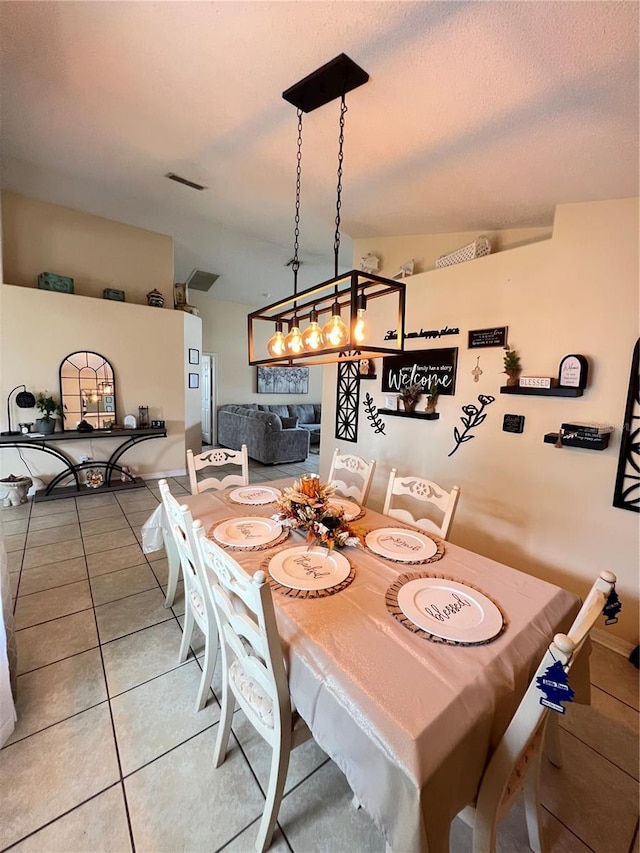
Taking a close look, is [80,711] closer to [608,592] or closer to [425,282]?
[608,592]

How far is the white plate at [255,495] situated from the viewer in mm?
2046

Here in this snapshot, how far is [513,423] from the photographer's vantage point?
2371mm

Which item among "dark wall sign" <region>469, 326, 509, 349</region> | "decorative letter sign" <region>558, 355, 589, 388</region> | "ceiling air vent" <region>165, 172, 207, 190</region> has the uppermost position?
"ceiling air vent" <region>165, 172, 207, 190</region>

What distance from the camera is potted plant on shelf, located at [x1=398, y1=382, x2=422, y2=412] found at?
9.61ft

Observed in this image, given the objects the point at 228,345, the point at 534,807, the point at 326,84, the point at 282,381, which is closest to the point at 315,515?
the point at 534,807

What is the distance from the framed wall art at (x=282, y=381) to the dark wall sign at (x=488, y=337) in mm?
5173

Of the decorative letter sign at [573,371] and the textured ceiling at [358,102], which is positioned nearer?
the textured ceiling at [358,102]

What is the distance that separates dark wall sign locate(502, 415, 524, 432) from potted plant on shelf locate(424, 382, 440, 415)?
548 mm

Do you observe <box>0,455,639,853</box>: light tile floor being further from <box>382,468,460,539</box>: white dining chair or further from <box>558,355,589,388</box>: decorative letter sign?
<box>558,355,589,388</box>: decorative letter sign

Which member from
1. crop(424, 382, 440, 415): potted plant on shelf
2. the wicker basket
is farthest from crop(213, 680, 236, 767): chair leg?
the wicker basket

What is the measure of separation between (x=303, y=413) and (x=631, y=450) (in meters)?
6.30

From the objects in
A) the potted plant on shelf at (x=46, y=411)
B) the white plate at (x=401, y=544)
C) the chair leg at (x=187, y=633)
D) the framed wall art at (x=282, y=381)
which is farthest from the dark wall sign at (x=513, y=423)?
the framed wall art at (x=282, y=381)

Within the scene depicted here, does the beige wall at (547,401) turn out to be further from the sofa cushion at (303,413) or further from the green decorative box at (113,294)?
the sofa cushion at (303,413)

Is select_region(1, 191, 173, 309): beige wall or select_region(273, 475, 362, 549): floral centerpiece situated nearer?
select_region(273, 475, 362, 549): floral centerpiece
